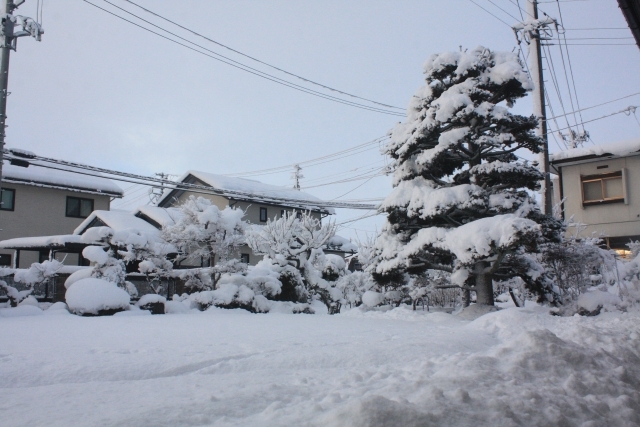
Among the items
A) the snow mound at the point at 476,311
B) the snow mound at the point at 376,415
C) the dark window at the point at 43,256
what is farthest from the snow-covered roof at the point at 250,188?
the snow mound at the point at 376,415

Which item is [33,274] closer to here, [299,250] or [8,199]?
[299,250]

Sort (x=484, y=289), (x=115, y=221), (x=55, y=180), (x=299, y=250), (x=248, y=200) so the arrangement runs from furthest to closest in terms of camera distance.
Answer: (x=248, y=200)
(x=55, y=180)
(x=115, y=221)
(x=299, y=250)
(x=484, y=289)

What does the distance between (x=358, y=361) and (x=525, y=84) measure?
956 centimetres

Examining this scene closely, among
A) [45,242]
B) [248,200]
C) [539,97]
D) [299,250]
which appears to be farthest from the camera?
[248,200]

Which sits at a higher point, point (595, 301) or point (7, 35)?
point (7, 35)

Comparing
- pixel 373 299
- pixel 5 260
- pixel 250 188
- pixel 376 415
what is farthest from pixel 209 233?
pixel 5 260

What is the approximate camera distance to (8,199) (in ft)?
76.5

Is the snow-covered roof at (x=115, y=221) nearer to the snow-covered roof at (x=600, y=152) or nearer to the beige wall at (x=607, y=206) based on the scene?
the snow-covered roof at (x=600, y=152)

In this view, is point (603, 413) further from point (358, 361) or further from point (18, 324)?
point (18, 324)

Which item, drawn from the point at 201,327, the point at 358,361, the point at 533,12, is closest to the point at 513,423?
the point at 358,361

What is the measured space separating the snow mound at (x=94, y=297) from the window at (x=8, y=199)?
13795mm

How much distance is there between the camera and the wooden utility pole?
498 inches

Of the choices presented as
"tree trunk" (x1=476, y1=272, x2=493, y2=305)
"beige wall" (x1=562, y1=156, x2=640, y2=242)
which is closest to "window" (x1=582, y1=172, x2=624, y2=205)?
"beige wall" (x1=562, y1=156, x2=640, y2=242)

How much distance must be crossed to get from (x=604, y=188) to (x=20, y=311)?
68.8ft
